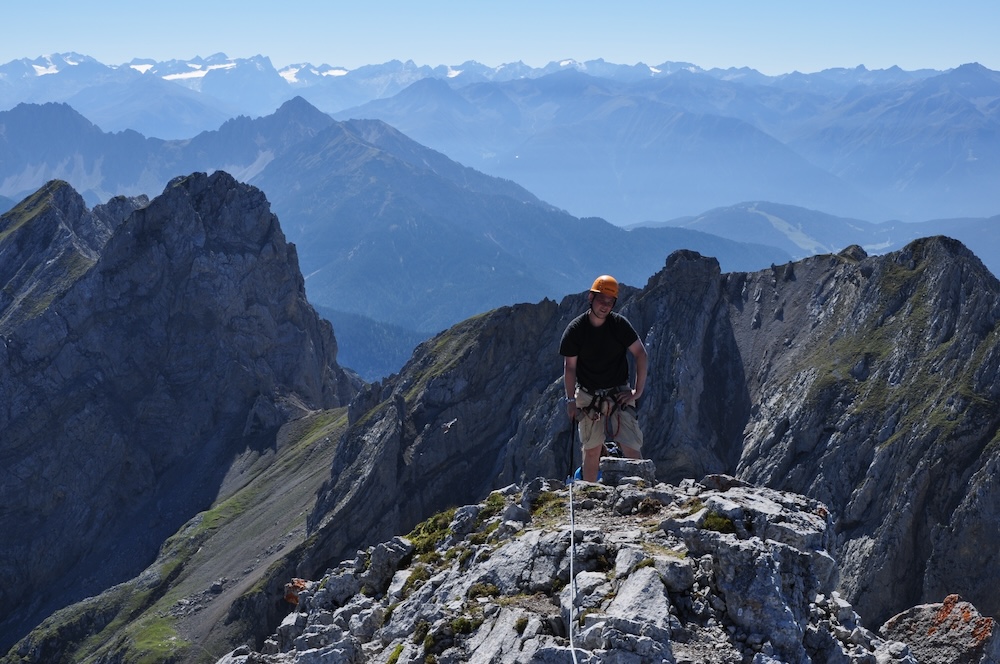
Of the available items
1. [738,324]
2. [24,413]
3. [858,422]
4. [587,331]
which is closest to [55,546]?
[24,413]

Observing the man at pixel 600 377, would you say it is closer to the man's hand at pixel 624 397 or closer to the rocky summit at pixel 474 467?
the man's hand at pixel 624 397

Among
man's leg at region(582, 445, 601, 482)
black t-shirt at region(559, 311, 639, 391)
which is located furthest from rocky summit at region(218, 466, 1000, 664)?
black t-shirt at region(559, 311, 639, 391)

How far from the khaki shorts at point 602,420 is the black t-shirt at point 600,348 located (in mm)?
384

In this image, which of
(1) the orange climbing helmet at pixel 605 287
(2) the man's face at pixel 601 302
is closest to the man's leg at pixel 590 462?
(2) the man's face at pixel 601 302

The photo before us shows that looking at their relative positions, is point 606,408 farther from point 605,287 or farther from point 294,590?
Result: point 294,590

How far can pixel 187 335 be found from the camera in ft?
548

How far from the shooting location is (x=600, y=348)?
27.2 meters

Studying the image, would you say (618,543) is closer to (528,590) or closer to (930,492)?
(528,590)

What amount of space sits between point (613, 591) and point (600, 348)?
27.3 feet

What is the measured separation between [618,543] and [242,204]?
16070 centimetres

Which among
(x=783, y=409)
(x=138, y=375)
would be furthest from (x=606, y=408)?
(x=138, y=375)

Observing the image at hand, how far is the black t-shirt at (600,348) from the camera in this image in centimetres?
2684

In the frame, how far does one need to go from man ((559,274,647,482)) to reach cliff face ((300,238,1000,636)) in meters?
46.8

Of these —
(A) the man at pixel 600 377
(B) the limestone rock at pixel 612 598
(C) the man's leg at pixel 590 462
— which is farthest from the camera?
(C) the man's leg at pixel 590 462
